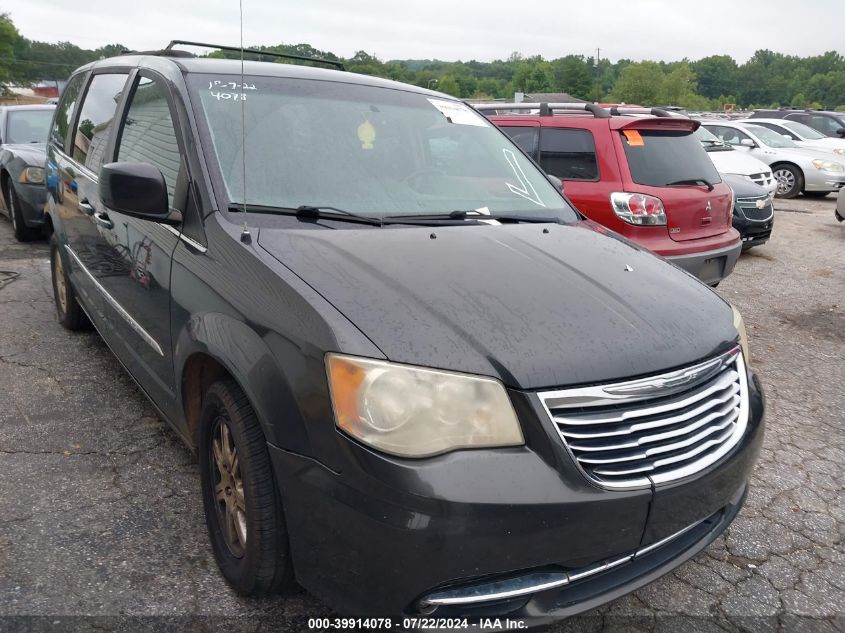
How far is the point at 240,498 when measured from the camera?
2.36 metres

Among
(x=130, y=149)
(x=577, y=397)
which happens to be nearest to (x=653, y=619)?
(x=577, y=397)

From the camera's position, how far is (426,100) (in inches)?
143

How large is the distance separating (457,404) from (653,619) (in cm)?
121

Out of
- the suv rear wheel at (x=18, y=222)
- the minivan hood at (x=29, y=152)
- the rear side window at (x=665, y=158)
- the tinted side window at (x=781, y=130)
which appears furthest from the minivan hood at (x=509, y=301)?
the tinted side window at (x=781, y=130)

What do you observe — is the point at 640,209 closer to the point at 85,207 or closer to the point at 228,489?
the point at 85,207

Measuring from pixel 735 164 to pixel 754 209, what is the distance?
119 inches

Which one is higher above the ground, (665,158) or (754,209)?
(665,158)

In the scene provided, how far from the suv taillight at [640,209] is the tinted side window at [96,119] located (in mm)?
3740

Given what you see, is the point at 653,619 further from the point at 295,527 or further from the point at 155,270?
the point at 155,270

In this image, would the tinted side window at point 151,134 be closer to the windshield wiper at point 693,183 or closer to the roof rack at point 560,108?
the roof rack at point 560,108

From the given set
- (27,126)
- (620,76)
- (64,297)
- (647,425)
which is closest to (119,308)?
(64,297)

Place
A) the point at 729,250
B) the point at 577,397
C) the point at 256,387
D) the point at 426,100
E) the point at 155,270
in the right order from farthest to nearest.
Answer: the point at 729,250, the point at 426,100, the point at 155,270, the point at 256,387, the point at 577,397

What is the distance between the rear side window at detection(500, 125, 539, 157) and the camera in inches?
266

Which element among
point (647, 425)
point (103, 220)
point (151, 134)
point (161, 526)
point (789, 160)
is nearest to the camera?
point (647, 425)
